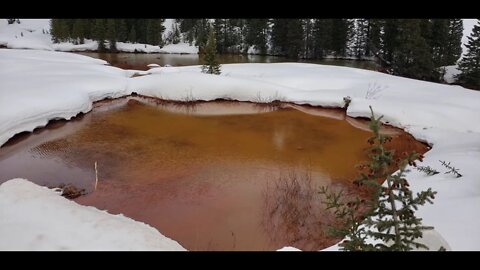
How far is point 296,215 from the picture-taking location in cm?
702

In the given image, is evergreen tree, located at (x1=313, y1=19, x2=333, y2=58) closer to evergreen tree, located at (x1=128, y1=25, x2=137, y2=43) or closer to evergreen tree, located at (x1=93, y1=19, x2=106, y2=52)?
evergreen tree, located at (x1=128, y1=25, x2=137, y2=43)

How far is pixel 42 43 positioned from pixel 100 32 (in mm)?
9231

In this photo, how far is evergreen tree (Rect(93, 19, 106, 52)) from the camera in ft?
140

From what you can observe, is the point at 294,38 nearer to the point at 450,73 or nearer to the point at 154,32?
the point at 450,73

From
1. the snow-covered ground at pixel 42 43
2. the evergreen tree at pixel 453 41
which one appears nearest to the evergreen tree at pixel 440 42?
the evergreen tree at pixel 453 41

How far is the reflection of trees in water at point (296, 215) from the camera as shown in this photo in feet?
20.6

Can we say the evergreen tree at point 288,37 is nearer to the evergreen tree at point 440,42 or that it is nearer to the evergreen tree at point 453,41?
the evergreen tree at point 440,42

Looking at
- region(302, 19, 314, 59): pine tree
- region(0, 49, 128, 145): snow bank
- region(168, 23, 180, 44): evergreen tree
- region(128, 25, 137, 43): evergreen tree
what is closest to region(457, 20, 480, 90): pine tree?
region(302, 19, 314, 59): pine tree

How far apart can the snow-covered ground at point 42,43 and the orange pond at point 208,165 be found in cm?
3370

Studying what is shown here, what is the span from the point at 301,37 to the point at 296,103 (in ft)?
90.8

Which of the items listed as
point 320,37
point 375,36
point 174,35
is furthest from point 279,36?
point 174,35

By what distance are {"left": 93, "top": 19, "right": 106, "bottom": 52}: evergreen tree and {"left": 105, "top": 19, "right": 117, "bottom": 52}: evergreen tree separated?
2.36 ft
